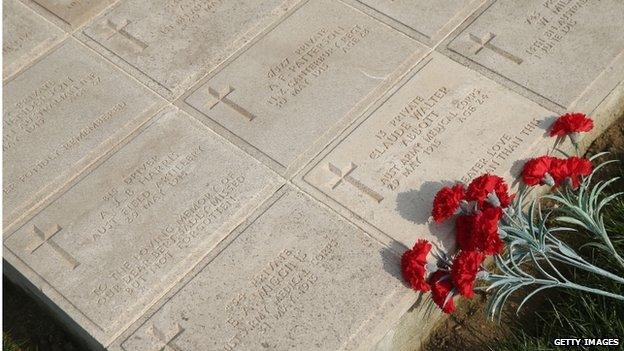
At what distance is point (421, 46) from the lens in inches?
202

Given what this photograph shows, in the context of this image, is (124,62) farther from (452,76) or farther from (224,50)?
(452,76)

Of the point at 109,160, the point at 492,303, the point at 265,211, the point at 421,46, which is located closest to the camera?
the point at 492,303

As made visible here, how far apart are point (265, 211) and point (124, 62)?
1474mm

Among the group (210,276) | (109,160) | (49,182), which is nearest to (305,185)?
(210,276)

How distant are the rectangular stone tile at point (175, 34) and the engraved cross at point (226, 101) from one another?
19 cm

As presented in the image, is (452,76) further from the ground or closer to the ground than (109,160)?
further from the ground

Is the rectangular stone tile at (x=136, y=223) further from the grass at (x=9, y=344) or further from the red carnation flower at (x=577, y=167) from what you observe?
the red carnation flower at (x=577, y=167)

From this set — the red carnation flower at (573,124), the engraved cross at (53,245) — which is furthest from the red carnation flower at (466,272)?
the engraved cross at (53,245)

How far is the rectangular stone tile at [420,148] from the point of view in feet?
14.4

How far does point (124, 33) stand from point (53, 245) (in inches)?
62.7

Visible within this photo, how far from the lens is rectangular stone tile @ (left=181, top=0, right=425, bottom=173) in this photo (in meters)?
4.77

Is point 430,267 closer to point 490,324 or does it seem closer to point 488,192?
point 488,192

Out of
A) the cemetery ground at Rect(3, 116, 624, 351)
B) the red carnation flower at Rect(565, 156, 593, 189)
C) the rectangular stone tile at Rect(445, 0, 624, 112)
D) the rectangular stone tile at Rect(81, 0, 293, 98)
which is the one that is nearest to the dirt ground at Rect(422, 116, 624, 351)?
the cemetery ground at Rect(3, 116, 624, 351)

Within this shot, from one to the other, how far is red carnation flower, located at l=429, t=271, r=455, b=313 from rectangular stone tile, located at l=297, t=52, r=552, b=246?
22cm
